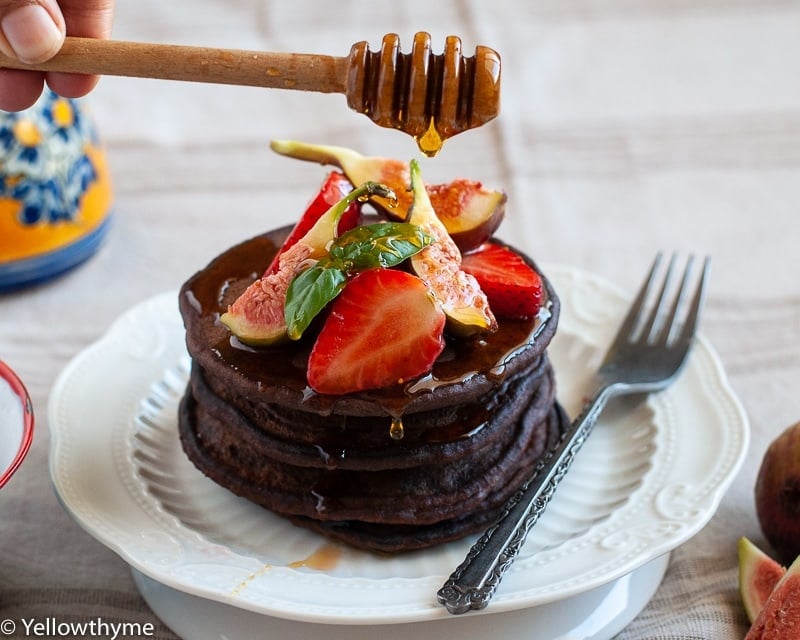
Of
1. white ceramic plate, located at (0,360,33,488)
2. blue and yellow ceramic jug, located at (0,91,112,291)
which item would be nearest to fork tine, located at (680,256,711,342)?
white ceramic plate, located at (0,360,33,488)

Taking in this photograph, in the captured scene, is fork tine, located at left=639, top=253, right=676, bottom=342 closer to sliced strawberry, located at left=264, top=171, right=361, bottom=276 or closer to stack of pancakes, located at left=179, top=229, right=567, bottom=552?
stack of pancakes, located at left=179, top=229, right=567, bottom=552

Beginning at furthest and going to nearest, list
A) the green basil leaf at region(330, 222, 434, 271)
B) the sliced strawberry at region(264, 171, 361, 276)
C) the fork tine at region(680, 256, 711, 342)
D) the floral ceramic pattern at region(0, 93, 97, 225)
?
the floral ceramic pattern at region(0, 93, 97, 225) → the fork tine at region(680, 256, 711, 342) → the sliced strawberry at region(264, 171, 361, 276) → the green basil leaf at region(330, 222, 434, 271)

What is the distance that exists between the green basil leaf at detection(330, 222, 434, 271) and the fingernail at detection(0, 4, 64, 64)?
770mm

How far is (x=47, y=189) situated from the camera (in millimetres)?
3713

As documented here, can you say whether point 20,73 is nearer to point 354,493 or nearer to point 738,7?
point 354,493

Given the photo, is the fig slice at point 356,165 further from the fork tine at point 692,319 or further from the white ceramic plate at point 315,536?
the fork tine at point 692,319

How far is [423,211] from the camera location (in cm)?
249

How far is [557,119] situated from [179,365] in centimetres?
277

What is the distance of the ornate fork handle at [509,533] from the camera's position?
210cm

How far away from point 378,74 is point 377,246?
409mm

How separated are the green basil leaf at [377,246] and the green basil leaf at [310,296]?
0.05 meters

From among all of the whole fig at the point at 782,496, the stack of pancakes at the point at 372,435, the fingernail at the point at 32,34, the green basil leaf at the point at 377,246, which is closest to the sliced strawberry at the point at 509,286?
the stack of pancakes at the point at 372,435

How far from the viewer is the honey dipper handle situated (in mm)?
2088

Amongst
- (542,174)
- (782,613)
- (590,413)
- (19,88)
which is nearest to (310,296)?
(590,413)
